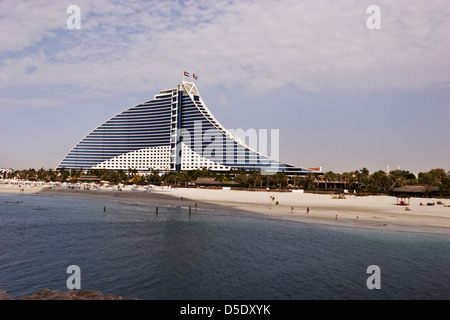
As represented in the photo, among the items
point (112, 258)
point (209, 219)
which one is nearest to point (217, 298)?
point (112, 258)

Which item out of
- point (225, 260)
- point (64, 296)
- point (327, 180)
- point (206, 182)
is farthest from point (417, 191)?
point (64, 296)

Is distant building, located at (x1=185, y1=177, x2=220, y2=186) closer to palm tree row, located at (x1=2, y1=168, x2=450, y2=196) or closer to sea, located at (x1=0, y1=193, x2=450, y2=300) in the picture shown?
palm tree row, located at (x1=2, y1=168, x2=450, y2=196)

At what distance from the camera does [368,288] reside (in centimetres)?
1905

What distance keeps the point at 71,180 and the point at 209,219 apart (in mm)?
143021

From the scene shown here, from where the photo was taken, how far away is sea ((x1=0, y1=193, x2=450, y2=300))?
719 inches

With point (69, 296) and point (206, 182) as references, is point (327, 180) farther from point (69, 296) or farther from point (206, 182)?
point (69, 296)

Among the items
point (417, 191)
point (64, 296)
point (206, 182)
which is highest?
point (206, 182)

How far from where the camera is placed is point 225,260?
2448 centimetres

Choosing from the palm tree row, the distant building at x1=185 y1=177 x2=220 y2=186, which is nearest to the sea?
the palm tree row

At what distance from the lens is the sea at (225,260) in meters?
18.3

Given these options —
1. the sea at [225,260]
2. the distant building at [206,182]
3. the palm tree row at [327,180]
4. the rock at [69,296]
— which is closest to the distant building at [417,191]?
the palm tree row at [327,180]
